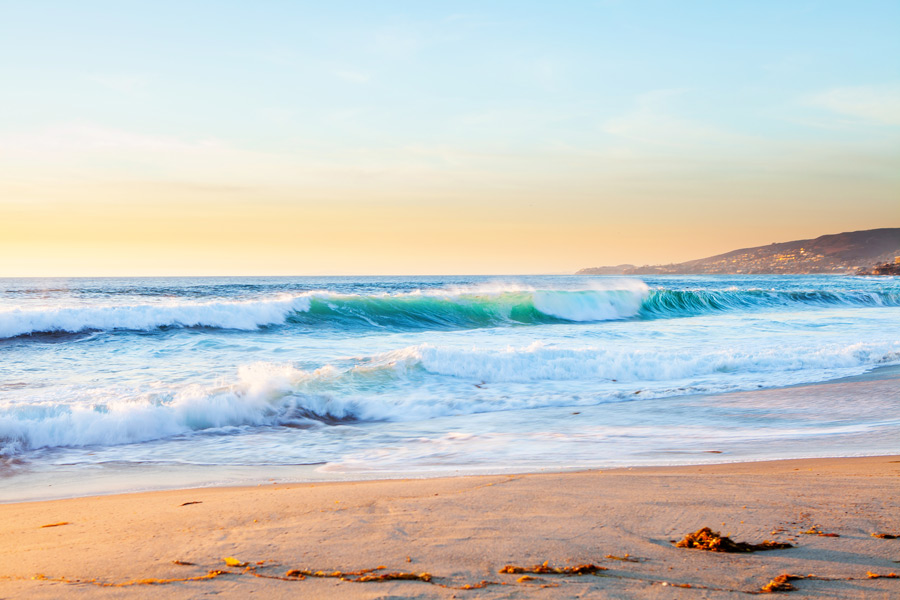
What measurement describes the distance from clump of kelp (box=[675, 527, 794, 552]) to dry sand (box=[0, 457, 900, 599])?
50mm

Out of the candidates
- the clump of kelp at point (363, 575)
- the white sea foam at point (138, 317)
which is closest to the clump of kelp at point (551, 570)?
the clump of kelp at point (363, 575)

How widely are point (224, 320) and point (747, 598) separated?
58.8 feet

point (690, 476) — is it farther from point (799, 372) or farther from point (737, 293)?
point (737, 293)

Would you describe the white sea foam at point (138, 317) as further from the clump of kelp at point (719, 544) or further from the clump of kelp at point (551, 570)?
the clump of kelp at point (719, 544)

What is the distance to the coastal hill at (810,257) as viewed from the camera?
411 ft

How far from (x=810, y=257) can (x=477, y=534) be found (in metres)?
157

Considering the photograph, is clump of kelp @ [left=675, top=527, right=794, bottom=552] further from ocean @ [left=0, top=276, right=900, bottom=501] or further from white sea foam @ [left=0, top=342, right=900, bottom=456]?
white sea foam @ [left=0, top=342, right=900, bottom=456]

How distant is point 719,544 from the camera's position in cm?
243

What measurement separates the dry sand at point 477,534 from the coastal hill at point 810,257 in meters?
134

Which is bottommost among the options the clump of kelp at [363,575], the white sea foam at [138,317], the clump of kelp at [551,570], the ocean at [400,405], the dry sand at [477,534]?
the ocean at [400,405]

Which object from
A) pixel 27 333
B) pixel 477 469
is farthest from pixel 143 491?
pixel 27 333

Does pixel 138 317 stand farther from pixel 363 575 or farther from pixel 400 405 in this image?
pixel 363 575

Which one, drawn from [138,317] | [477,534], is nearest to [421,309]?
[138,317]

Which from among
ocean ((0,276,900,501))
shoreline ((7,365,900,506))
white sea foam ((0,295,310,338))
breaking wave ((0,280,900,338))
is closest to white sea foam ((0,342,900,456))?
ocean ((0,276,900,501))
